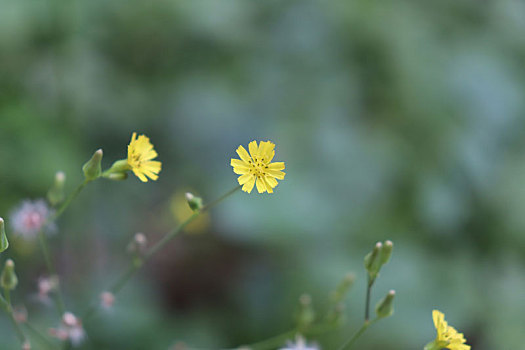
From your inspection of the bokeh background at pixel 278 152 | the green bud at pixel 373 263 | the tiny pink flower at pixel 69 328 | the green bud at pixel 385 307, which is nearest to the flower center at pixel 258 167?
the green bud at pixel 373 263

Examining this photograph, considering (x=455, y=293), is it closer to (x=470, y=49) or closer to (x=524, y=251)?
(x=524, y=251)

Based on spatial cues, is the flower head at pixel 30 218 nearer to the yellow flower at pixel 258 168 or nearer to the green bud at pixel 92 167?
the green bud at pixel 92 167

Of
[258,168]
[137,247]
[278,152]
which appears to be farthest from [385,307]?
[278,152]

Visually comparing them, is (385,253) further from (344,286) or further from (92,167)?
(92,167)

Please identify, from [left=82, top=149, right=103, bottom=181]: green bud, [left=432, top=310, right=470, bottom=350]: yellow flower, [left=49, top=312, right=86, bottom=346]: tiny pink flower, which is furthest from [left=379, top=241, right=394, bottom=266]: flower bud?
[left=49, top=312, right=86, bottom=346]: tiny pink flower

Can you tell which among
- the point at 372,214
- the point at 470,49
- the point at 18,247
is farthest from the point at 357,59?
the point at 18,247

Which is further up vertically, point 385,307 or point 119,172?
point 119,172

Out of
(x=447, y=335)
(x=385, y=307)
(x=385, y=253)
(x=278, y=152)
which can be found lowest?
(x=447, y=335)
